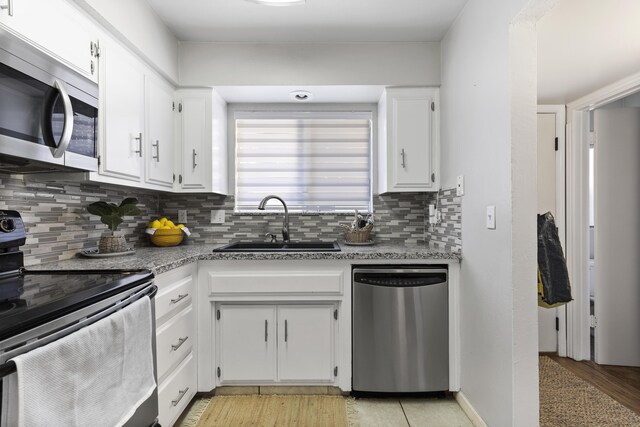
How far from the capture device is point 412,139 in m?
2.46

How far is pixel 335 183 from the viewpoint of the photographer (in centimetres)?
291

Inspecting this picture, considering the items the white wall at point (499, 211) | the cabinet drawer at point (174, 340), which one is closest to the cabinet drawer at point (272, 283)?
the cabinet drawer at point (174, 340)

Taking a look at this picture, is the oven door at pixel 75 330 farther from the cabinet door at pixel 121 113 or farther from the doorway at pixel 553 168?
the doorway at pixel 553 168

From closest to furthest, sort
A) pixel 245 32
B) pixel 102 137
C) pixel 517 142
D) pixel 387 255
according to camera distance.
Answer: pixel 517 142, pixel 102 137, pixel 387 255, pixel 245 32

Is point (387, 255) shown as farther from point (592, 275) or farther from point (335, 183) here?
point (592, 275)

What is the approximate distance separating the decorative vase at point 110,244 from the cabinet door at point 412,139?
1723 millimetres

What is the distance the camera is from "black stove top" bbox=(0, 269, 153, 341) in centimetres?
89

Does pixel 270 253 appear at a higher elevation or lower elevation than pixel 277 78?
lower

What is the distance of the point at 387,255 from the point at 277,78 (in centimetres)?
140

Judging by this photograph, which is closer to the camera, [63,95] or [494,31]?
[63,95]

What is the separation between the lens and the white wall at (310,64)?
2445mm

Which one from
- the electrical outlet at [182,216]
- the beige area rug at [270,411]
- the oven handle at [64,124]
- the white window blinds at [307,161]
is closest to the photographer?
the oven handle at [64,124]

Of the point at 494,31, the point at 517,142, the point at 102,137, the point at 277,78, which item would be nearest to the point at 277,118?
the point at 277,78

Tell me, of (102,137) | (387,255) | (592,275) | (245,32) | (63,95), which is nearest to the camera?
(63,95)
